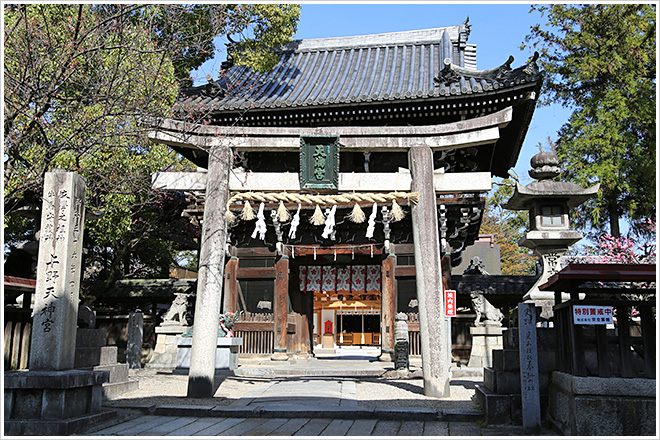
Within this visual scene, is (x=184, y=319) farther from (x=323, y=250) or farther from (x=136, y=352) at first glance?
(x=323, y=250)

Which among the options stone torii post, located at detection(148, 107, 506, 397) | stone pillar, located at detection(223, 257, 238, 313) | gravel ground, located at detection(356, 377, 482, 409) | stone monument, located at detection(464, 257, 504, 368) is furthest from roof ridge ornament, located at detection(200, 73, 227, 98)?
stone monument, located at detection(464, 257, 504, 368)

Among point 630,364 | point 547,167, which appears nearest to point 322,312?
point 547,167

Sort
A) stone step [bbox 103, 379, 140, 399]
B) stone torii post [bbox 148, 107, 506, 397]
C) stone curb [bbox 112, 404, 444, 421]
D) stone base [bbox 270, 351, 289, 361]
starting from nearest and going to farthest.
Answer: stone curb [bbox 112, 404, 444, 421] → stone step [bbox 103, 379, 140, 399] → stone torii post [bbox 148, 107, 506, 397] → stone base [bbox 270, 351, 289, 361]

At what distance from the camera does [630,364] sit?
20.4 ft

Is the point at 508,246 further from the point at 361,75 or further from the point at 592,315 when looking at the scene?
the point at 592,315

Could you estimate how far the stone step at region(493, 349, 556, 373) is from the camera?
7.32 m

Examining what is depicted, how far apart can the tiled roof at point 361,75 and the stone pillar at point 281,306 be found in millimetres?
4992

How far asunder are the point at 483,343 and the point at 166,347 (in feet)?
30.4

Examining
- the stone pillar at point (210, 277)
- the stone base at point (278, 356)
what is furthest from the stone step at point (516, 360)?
the stone base at point (278, 356)

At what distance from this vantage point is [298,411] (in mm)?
8148

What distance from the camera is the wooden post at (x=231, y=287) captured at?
15766 millimetres

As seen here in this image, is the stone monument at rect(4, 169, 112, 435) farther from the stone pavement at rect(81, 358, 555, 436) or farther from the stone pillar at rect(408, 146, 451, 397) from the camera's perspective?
the stone pillar at rect(408, 146, 451, 397)

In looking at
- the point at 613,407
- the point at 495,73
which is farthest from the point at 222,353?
the point at 495,73

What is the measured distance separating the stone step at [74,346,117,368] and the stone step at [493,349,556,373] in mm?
6517
